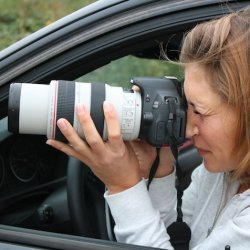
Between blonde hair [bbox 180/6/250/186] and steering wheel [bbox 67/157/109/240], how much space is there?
547 millimetres

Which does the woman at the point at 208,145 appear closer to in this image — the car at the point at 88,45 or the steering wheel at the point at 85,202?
the car at the point at 88,45

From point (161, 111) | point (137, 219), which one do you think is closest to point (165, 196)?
point (137, 219)

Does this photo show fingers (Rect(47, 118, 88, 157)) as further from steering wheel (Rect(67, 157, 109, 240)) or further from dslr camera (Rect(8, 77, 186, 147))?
steering wheel (Rect(67, 157, 109, 240))

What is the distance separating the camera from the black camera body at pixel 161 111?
127 cm

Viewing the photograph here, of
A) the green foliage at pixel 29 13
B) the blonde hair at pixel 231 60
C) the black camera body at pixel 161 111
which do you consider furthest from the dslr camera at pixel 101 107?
the green foliage at pixel 29 13

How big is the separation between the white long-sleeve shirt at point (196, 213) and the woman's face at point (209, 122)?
0.10 meters

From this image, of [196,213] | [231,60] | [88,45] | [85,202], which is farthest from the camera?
[85,202]

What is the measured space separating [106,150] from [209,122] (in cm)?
23

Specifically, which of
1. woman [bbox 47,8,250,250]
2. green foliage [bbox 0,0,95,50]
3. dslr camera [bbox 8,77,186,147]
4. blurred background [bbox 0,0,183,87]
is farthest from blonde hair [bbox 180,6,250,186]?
green foliage [bbox 0,0,95,50]

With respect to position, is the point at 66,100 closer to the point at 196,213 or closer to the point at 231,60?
the point at 231,60

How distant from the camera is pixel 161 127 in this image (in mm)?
1286

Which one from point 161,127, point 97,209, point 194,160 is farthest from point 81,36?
point 194,160

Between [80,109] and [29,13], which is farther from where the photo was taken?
[29,13]

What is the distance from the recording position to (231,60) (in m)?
1.20
